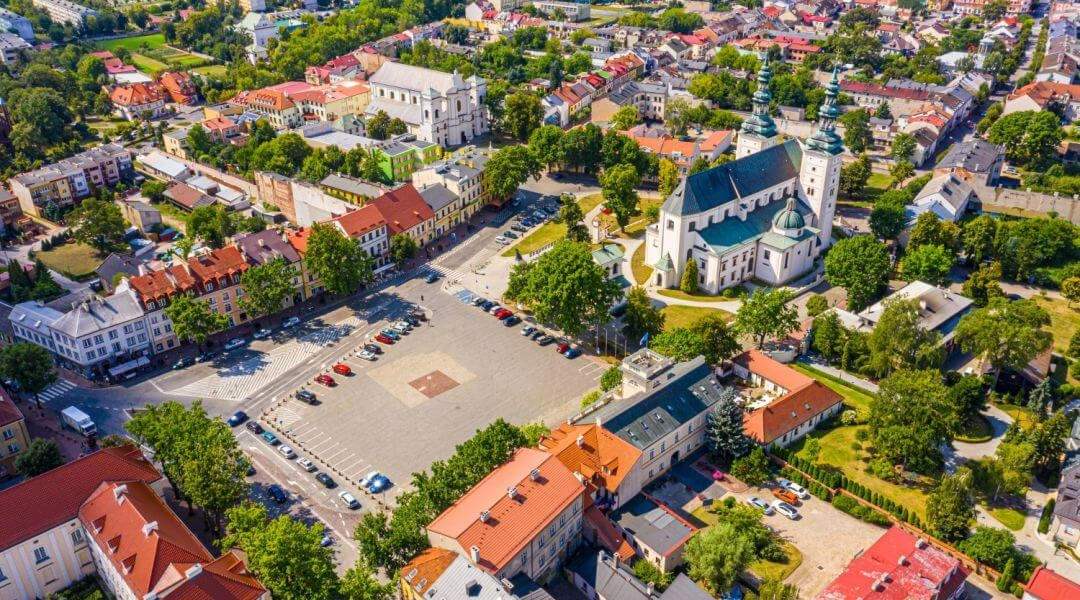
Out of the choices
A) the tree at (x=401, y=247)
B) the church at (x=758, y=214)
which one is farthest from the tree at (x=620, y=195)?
the tree at (x=401, y=247)

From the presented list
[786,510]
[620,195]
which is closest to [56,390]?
[786,510]

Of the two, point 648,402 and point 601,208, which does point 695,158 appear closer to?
point 601,208

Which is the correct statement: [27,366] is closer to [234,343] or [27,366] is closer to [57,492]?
[234,343]

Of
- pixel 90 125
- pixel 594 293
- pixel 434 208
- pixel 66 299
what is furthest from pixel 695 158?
pixel 90 125

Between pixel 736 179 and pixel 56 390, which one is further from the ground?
pixel 736 179

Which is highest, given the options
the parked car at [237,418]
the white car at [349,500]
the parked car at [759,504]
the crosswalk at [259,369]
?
the crosswalk at [259,369]

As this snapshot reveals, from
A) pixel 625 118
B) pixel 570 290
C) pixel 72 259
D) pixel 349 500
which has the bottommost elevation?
pixel 349 500

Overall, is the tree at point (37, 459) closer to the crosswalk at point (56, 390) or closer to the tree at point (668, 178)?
the crosswalk at point (56, 390)
